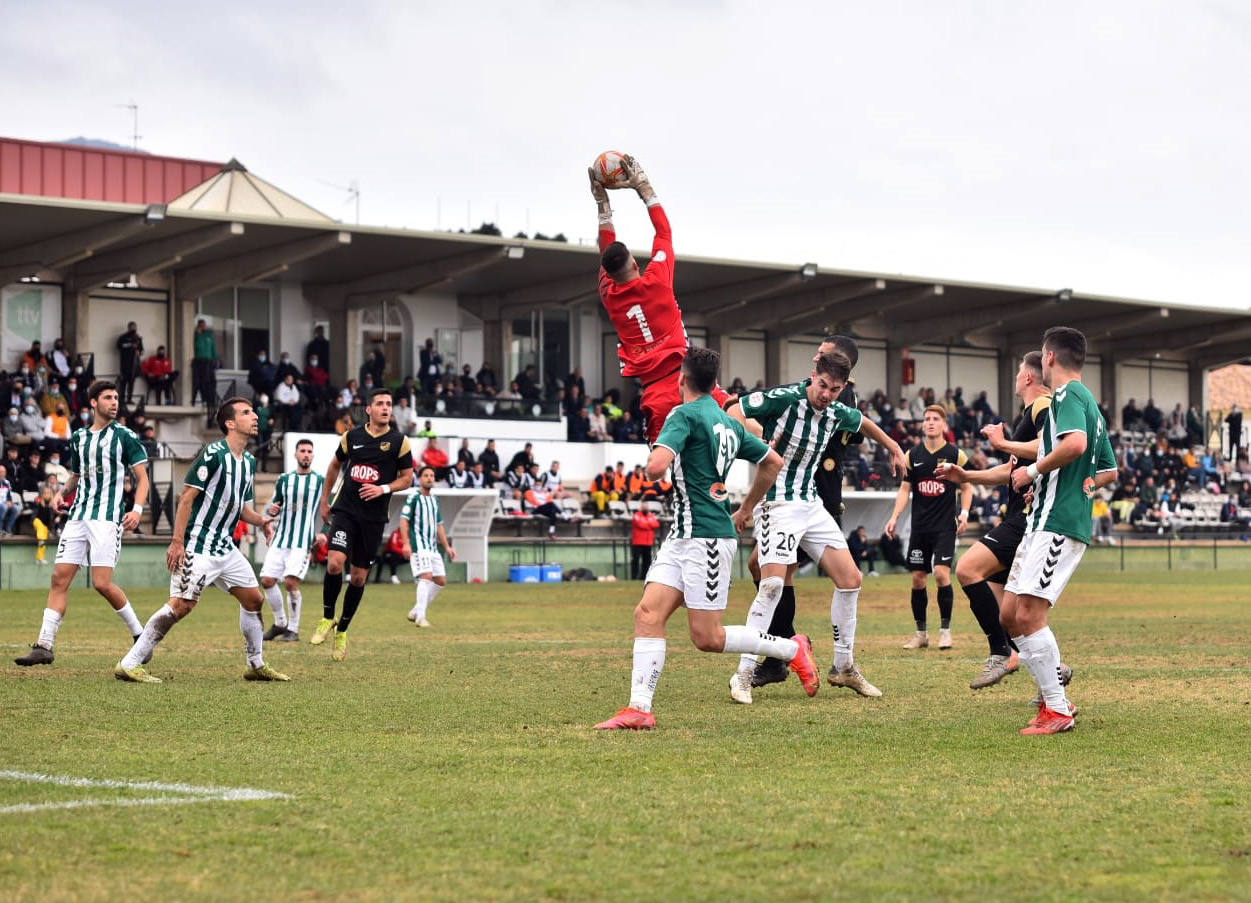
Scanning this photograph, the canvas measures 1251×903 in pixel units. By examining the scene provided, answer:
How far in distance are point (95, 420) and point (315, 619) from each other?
9.60 m

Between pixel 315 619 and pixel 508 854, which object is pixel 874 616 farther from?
pixel 508 854

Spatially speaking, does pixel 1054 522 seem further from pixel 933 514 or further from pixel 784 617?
pixel 933 514

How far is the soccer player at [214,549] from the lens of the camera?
40.3 feet

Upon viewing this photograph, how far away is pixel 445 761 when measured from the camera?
802 centimetres

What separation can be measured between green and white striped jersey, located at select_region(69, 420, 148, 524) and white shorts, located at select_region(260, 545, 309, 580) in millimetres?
4742

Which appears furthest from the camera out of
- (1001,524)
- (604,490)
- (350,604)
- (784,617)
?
(604,490)

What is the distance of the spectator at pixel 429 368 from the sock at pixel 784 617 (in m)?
32.8

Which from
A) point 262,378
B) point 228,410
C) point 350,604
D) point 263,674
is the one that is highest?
point 262,378

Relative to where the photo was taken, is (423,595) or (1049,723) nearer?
(1049,723)

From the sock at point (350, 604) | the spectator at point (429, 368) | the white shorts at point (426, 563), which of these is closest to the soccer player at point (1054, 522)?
the sock at point (350, 604)

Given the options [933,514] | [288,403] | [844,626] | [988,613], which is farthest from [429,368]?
[844,626]

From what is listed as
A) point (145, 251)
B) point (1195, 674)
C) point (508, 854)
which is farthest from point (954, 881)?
point (145, 251)

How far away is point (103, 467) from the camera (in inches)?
549

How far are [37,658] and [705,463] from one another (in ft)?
22.1
